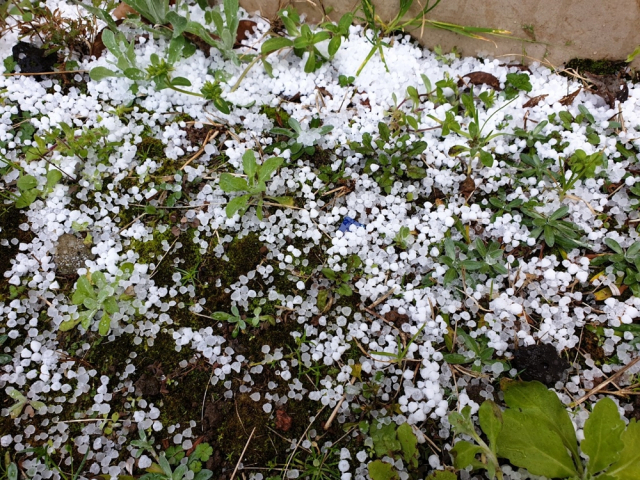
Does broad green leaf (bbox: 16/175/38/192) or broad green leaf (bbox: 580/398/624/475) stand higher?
broad green leaf (bbox: 16/175/38/192)

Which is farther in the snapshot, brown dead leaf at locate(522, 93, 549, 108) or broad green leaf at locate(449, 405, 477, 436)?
brown dead leaf at locate(522, 93, 549, 108)

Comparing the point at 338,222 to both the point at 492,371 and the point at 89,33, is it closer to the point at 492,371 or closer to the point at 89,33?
the point at 492,371

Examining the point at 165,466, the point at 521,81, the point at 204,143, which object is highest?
the point at 521,81

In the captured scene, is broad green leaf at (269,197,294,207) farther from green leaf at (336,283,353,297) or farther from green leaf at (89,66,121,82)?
green leaf at (89,66,121,82)

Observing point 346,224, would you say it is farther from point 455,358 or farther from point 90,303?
point 90,303

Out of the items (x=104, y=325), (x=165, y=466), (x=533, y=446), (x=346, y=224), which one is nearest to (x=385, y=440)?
(x=533, y=446)

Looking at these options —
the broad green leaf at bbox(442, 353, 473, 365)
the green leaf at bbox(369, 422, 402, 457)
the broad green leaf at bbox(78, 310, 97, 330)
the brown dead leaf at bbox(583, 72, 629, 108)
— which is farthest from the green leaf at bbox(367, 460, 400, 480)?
the brown dead leaf at bbox(583, 72, 629, 108)

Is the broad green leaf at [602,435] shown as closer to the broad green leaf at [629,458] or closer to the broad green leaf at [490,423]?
the broad green leaf at [629,458]
